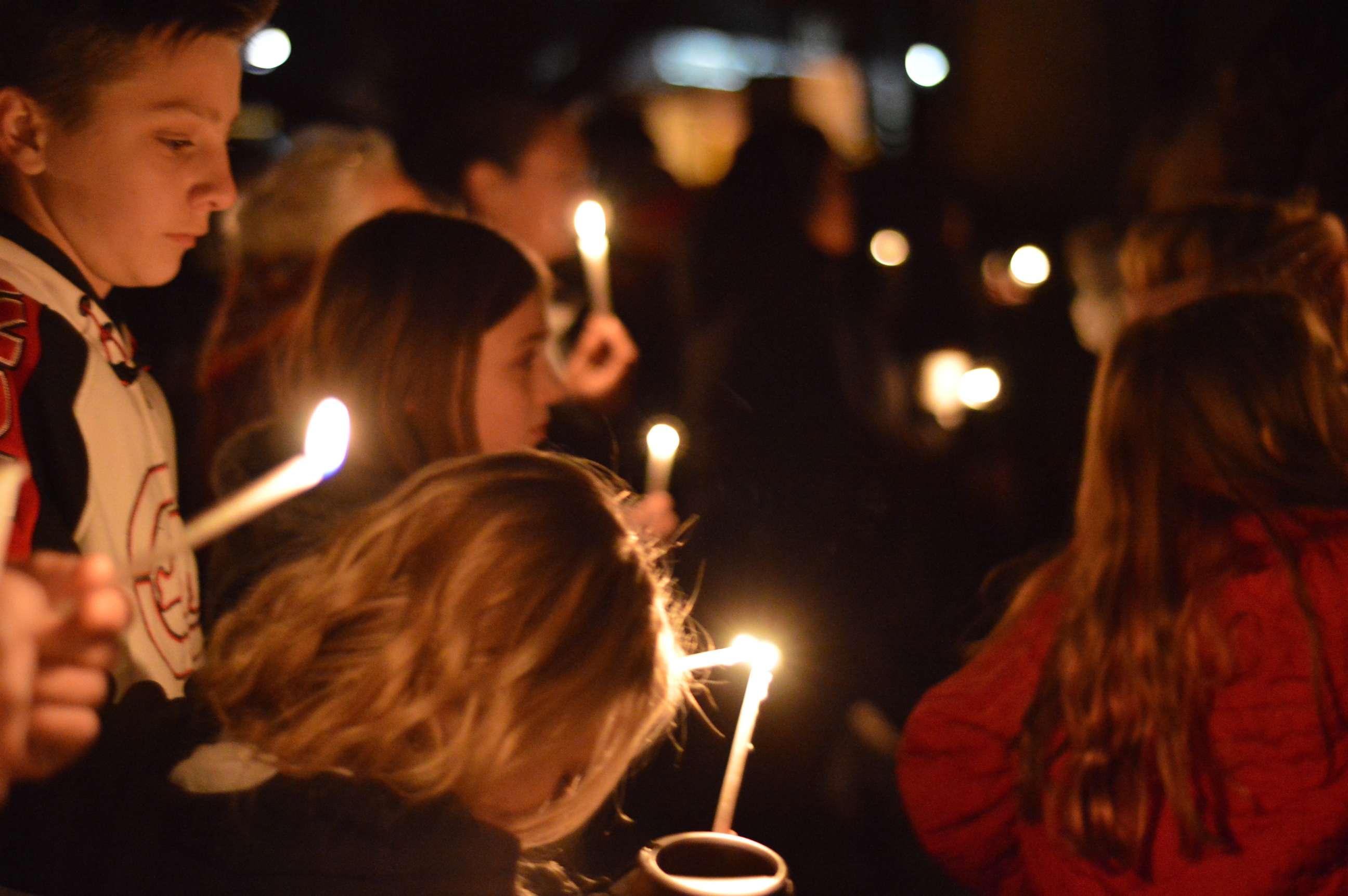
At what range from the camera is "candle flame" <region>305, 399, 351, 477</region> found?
3.40 feet

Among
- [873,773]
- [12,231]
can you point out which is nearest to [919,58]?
[873,773]

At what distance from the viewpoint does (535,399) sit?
2080 millimetres

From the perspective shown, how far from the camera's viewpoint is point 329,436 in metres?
1.08

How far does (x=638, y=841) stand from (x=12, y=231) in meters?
1.28

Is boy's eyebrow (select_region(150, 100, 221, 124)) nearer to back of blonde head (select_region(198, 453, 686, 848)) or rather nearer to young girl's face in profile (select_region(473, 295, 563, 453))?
back of blonde head (select_region(198, 453, 686, 848))

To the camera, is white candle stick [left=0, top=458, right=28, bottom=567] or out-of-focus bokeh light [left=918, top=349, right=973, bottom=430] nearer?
white candle stick [left=0, top=458, right=28, bottom=567]

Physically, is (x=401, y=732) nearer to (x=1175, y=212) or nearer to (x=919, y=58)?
(x=1175, y=212)

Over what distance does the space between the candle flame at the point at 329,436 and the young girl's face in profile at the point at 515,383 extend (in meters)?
0.84

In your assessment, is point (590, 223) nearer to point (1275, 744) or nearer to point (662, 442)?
point (662, 442)

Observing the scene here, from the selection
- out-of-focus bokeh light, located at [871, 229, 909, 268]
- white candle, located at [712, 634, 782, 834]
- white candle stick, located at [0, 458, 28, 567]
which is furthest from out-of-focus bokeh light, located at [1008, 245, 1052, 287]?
white candle stick, located at [0, 458, 28, 567]

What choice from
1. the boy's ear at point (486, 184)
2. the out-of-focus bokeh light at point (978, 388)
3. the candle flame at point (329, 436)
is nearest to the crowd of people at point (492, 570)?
the candle flame at point (329, 436)

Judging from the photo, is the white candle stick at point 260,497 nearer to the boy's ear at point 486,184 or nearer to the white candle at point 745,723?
the white candle at point 745,723

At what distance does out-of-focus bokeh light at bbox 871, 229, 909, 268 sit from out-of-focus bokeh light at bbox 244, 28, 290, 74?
9.47 ft

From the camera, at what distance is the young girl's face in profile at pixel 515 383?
2025 mm
